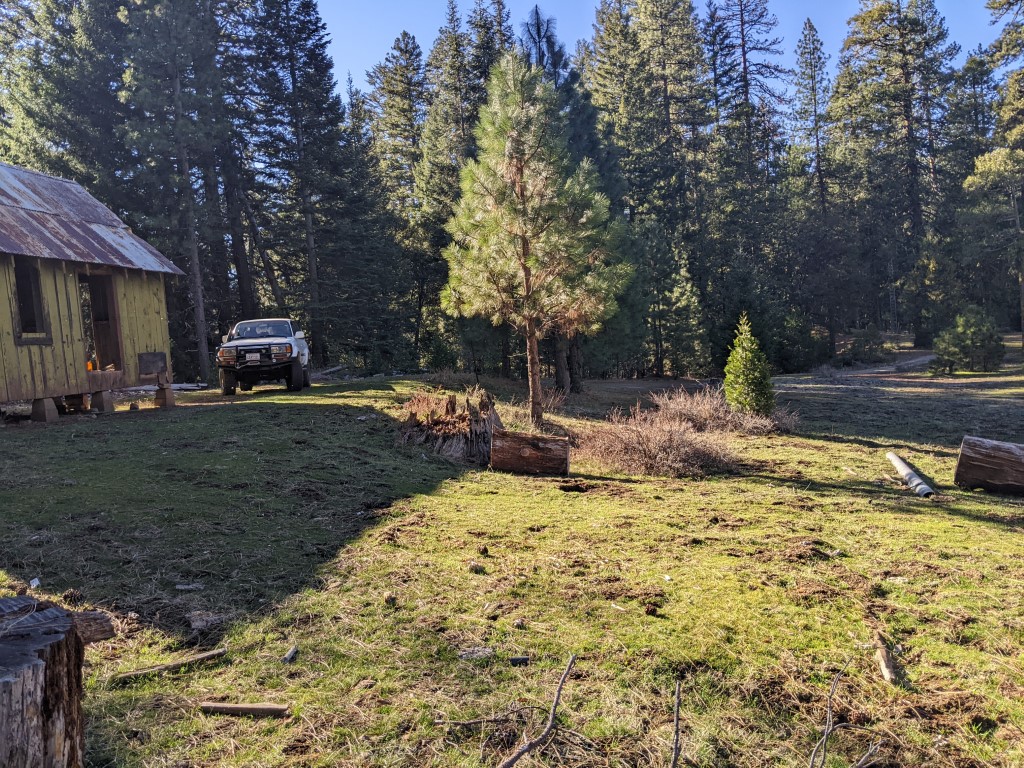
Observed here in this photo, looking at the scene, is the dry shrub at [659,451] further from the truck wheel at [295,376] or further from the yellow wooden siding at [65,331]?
the yellow wooden siding at [65,331]

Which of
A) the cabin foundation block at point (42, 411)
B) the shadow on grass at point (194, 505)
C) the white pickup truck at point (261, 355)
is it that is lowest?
the shadow on grass at point (194, 505)

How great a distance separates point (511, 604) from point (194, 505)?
3.75 meters

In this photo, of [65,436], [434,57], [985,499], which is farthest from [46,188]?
[434,57]

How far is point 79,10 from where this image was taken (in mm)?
25141

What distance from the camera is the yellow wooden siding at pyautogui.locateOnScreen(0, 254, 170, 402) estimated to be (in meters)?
11.4

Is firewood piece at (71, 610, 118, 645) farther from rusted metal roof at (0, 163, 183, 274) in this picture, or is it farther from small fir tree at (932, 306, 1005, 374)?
small fir tree at (932, 306, 1005, 374)

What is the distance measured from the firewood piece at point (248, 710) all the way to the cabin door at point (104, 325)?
12.9m

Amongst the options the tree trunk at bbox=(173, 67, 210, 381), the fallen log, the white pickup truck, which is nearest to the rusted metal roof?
the white pickup truck

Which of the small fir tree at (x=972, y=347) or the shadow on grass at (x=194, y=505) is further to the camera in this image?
the small fir tree at (x=972, y=347)

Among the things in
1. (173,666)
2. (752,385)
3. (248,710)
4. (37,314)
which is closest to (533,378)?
(752,385)

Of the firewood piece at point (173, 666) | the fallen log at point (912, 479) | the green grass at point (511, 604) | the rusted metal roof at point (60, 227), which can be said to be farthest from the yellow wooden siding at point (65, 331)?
the fallen log at point (912, 479)

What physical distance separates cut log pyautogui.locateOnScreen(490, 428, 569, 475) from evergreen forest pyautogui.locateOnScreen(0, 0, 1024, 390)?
176 inches

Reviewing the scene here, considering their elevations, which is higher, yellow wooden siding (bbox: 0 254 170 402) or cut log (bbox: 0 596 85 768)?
yellow wooden siding (bbox: 0 254 170 402)

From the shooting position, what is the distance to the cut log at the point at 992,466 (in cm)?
869
